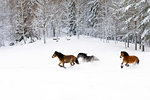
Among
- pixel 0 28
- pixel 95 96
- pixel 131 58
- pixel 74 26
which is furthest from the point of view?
pixel 74 26

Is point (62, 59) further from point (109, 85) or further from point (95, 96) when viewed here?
point (95, 96)

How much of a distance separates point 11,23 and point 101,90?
4146cm

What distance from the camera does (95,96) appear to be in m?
5.73

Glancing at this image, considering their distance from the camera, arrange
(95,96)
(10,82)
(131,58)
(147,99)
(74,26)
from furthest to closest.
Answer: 1. (74,26)
2. (131,58)
3. (10,82)
4. (95,96)
5. (147,99)

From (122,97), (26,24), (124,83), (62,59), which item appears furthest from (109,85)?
(26,24)

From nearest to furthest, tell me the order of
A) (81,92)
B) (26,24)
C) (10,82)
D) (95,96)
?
(95,96) < (81,92) < (10,82) < (26,24)

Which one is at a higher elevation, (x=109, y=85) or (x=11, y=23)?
(x=11, y=23)

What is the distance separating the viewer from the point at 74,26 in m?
42.5

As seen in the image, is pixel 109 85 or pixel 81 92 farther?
pixel 109 85

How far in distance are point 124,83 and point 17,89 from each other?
4355 mm

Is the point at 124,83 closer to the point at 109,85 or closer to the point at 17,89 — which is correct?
the point at 109,85

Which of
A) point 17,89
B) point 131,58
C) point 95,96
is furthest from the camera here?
point 131,58

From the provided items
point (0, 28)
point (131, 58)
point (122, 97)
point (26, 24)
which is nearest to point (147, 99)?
point (122, 97)

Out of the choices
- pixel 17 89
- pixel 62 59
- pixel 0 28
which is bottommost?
pixel 17 89
